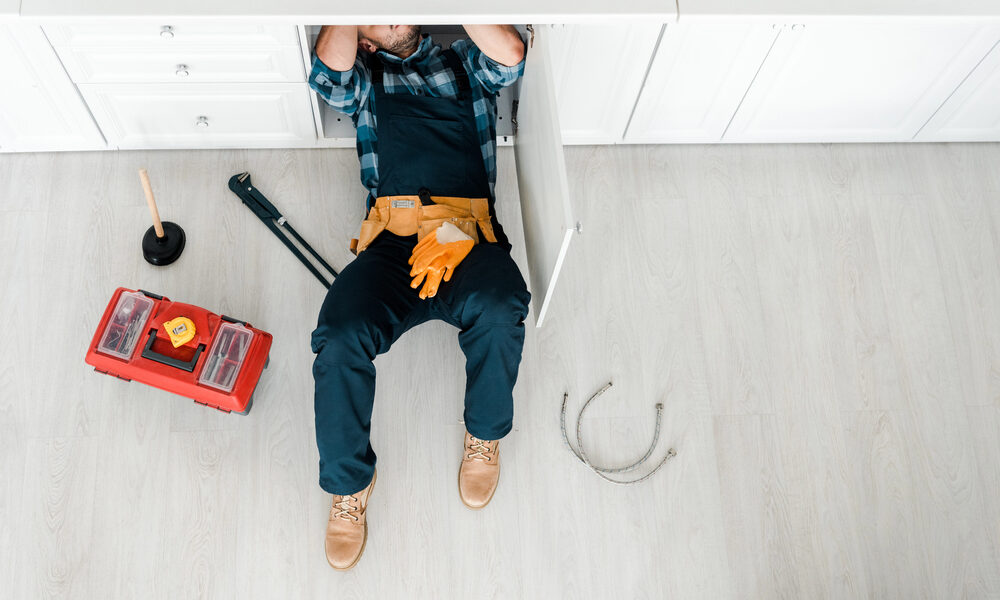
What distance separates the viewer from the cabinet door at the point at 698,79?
73.7 inches

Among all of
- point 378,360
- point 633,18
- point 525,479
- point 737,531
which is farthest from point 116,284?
point 737,531

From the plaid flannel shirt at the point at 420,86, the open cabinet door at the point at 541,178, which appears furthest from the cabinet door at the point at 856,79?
the plaid flannel shirt at the point at 420,86

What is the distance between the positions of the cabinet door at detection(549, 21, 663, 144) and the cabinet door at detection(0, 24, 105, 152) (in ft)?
3.95

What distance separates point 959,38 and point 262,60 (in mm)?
1768

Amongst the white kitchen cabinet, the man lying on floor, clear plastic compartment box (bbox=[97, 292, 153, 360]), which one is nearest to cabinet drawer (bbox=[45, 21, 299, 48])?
the white kitchen cabinet

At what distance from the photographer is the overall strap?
1905mm

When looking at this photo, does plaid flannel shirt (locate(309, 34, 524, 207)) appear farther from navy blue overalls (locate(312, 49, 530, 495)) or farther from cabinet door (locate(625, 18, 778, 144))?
cabinet door (locate(625, 18, 778, 144))

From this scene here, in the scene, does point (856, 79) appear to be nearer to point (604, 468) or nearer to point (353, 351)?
point (604, 468)

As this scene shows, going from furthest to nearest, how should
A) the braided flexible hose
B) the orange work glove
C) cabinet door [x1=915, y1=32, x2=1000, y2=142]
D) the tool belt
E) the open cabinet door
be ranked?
cabinet door [x1=915, y1=32, x2=1000, y2=142] → the braided flexible hose → the tool belt → the orange work glove → the open cabinet door

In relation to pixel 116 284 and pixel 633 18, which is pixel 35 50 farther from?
pixel 633 18

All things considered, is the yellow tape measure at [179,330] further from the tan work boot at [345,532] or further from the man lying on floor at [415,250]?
the tan work boot at [345,532]

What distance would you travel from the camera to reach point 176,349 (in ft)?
5.86

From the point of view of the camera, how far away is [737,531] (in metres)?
1.93

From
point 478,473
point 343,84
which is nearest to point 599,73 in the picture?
point 343,84
